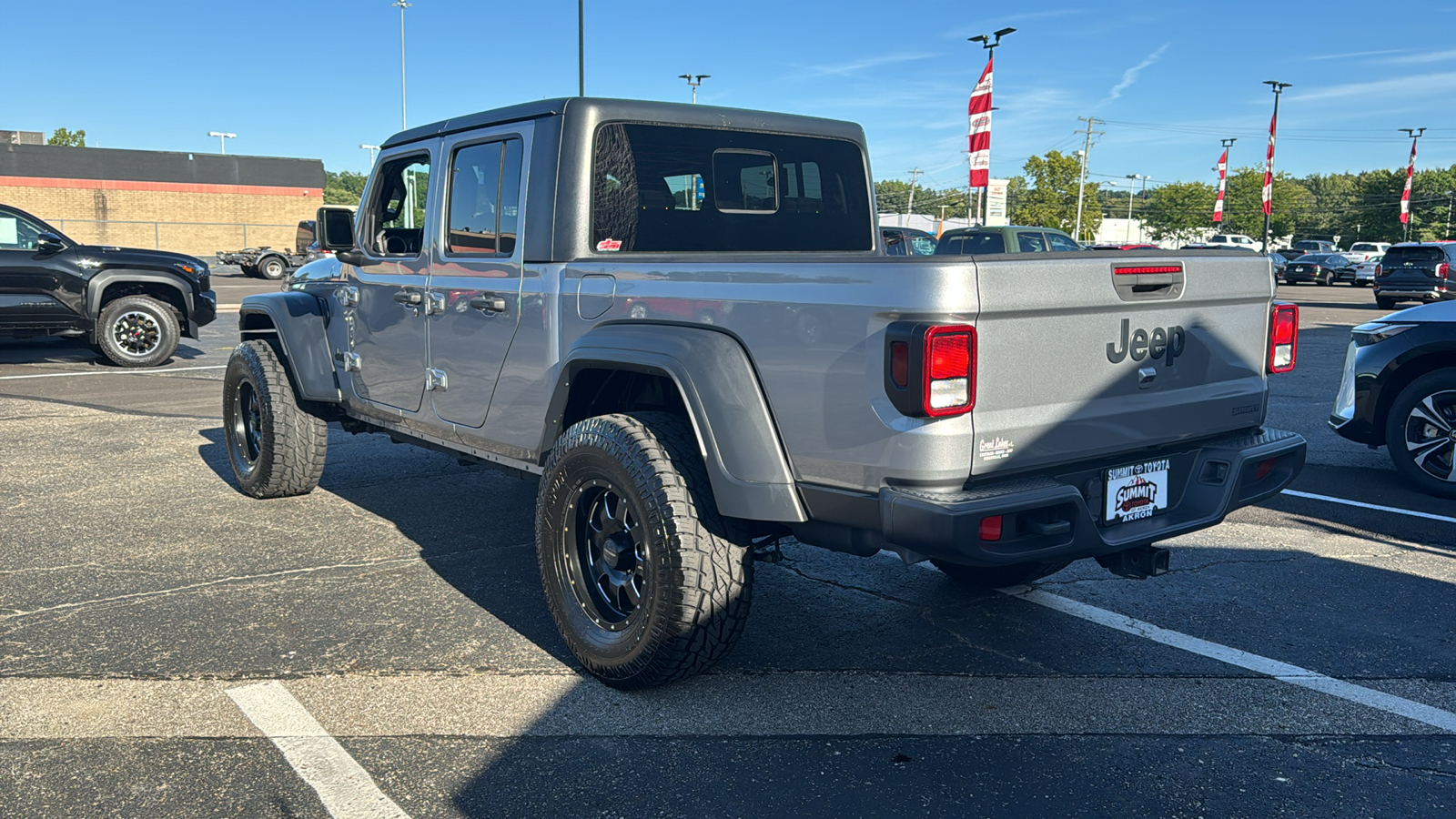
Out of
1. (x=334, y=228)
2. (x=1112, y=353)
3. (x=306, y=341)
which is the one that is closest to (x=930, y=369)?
(x=1112, y=353)

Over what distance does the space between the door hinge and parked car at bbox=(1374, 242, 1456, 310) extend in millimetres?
23575

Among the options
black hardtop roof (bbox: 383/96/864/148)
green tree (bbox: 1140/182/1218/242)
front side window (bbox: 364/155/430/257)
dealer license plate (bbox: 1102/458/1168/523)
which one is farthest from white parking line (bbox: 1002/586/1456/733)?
green tree (bbox: 1140/182/1218/242)

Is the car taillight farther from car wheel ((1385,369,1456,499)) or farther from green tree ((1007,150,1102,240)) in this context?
green tree ((1007,150,1102,240))

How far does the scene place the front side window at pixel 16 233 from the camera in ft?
39.1

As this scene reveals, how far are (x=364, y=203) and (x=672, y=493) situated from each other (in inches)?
115

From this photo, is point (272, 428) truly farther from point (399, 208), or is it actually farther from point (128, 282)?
point (128, 282)

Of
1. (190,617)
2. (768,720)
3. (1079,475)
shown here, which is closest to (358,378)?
(190,617)

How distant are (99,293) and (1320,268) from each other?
4208 cm

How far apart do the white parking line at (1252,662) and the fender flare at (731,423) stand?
5.97ft

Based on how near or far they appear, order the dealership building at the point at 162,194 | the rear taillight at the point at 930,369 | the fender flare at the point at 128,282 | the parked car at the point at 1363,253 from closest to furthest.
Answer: the rear taillight at the point at 930,369, the fender flare at the point at 128,282, the parked car at the point at 1363,253, the dealership building at the point at 162,194

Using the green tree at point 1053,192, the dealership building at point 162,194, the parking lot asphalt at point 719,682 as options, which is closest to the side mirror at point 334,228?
the parking lot asphalt at point 719,682

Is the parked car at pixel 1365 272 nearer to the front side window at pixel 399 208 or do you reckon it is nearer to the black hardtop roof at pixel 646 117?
the black hardtop roof at pixel 646 117

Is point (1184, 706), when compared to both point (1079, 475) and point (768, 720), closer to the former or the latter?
point (1079, 475)

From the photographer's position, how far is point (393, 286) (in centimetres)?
496
